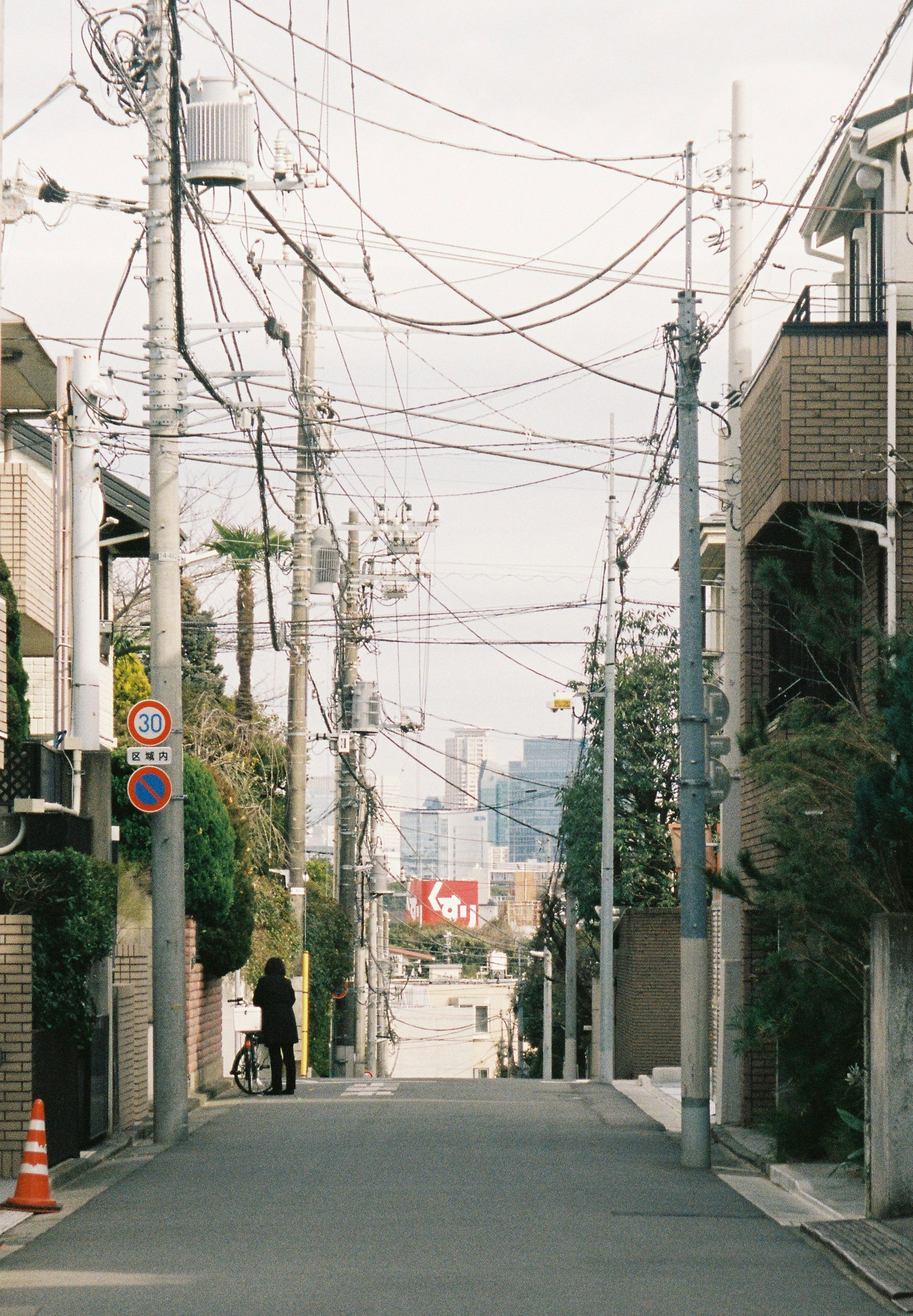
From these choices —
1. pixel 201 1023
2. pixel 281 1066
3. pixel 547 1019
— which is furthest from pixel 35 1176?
pixel 547 1019

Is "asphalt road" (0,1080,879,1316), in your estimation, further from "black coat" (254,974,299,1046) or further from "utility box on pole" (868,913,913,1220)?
"black coat" (254,974,299,1046)

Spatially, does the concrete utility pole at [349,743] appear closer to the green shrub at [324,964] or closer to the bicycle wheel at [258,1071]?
the green shrub at [324,964]

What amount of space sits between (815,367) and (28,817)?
8.44m

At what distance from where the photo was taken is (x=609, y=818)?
107ft

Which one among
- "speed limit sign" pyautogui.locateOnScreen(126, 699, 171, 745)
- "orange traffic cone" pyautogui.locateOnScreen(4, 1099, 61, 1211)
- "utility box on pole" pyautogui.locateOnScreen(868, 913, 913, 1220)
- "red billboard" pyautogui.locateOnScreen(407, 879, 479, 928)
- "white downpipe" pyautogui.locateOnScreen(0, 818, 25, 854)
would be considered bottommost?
"red billboard" pyautogui.locateOnScreen(407, 879, 479, 928)

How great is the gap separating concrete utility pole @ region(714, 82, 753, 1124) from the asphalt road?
1.18m

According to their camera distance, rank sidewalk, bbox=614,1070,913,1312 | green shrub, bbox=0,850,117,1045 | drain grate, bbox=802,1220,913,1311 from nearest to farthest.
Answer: drain grate, bbox=802,1220,913,1311 → sidewalk, bbox=614,1070,913,1312 → green shrub, bbox=0,850,117,1045

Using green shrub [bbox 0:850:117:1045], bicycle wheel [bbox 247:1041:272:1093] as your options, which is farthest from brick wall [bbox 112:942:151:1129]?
bicycle wheel [bbox 247:1041:272:1093]

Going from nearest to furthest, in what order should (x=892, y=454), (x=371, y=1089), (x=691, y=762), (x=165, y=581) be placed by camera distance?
(x=892, y=454) < (x=691, y=762) < (x=165, y=581) < (x=371, y=1089)

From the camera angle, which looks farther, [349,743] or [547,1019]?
[547,1019]

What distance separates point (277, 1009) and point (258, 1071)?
286 cm

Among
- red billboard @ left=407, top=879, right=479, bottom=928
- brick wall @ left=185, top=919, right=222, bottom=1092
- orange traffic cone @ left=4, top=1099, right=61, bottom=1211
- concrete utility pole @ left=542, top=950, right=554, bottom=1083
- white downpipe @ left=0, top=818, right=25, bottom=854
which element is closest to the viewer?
orange traffic cone @ left=4, top=1099, right=61, bottom=1211

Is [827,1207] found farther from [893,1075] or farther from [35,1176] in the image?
[35,1176]

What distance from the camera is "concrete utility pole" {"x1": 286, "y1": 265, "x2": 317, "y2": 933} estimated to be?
3173 cm
